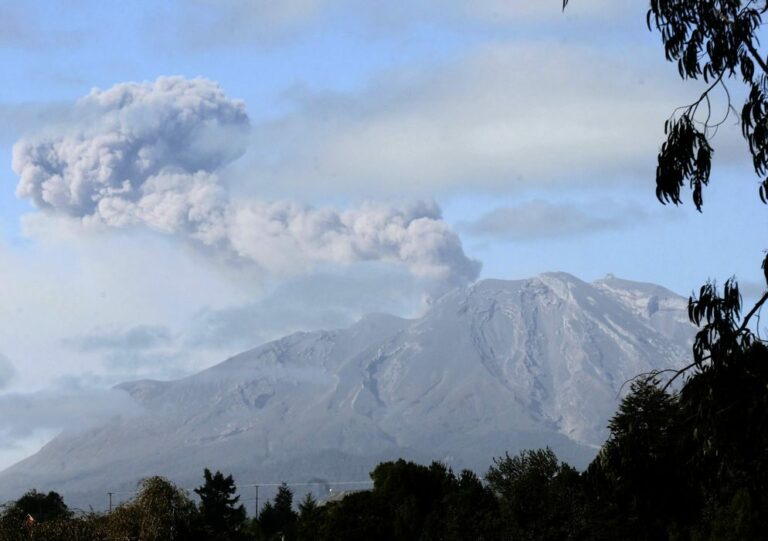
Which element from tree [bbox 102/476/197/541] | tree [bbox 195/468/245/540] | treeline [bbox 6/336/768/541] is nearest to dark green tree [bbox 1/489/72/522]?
treeline [bbox 6/336/768/541]

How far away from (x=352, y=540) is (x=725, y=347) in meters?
74.0

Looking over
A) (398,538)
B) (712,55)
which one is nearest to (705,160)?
(712,55)

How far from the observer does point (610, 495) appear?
30.4 m

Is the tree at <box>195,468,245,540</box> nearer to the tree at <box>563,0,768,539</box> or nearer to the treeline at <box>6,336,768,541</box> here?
the treeline at <box>6,336,768,541</box>

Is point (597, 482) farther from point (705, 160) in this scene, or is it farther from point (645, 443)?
point (705, 160)

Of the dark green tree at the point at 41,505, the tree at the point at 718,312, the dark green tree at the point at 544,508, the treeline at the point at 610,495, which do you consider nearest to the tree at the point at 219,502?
the treeline at the point at 610,495

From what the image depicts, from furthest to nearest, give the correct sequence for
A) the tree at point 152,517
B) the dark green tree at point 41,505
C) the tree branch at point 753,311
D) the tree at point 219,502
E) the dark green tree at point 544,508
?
the tree at point 219,502 < the dark green tree at point 41,505 < the dark green tree at point 544,508 < the tree at point 152,517 < the tree branch at point 753,311

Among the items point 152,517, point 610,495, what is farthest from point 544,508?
point 610,495

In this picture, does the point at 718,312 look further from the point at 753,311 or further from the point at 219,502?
the point at 219,502

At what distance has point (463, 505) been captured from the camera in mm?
85688

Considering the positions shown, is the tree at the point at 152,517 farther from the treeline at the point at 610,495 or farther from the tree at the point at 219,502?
the tree at the point at 219,502

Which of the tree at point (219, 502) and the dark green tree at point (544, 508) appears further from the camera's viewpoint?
the tree at point (219, 502)

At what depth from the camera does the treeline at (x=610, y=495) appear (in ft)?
84.2

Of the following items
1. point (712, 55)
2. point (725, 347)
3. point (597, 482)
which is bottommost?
point (597, 482)
